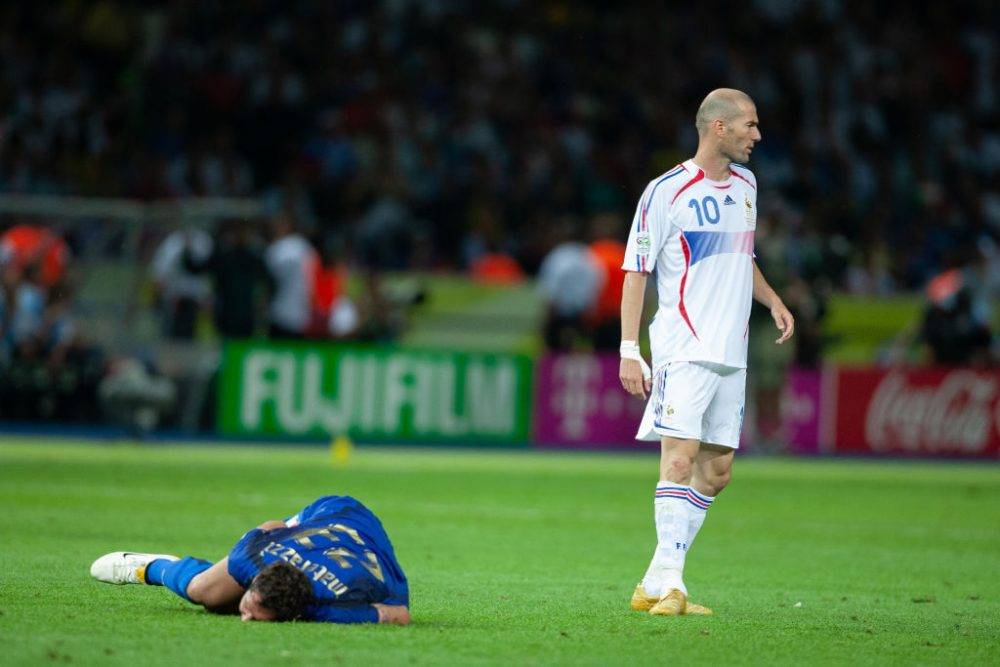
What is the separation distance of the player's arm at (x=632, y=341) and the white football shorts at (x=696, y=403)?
10 cm

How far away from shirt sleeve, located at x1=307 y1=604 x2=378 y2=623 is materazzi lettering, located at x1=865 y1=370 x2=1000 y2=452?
15.2 meters

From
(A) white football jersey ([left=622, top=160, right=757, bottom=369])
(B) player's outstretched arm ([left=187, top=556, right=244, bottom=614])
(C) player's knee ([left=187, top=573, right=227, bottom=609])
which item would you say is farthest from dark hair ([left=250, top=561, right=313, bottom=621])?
(A) white football jersey ([left=622, top=160, right=757, bottom=369])

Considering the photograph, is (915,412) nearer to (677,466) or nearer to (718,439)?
(718,439)

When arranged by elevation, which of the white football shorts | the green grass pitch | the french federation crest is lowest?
the green grass pitch

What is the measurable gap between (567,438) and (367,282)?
3171 millimetres

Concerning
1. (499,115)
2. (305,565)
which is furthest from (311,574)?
(499,115)

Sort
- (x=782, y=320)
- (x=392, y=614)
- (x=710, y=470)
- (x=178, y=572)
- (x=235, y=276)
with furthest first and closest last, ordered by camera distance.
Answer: (x=235, y=276)
(x=782, y=320)
(x=710, y=470)
(x=178, y=572)
(x=392, y=614)

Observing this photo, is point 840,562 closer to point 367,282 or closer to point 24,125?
point 367,282

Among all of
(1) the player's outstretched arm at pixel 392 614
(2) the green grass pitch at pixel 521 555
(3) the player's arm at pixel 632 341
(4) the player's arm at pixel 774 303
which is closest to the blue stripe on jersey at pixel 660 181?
(3) the player's arm at pixel 632 341

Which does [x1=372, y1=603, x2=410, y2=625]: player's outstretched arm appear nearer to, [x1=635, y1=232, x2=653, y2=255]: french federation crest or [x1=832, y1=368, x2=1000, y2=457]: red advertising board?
[x1=635, y1=232, x2=653, y2=255]: french federation crest

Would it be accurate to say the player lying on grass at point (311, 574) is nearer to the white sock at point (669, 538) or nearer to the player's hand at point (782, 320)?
the white sock at point (669, 538)

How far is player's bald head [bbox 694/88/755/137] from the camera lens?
8086 millimetres

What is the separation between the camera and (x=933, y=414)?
2133 cm

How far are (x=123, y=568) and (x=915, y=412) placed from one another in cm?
1530
